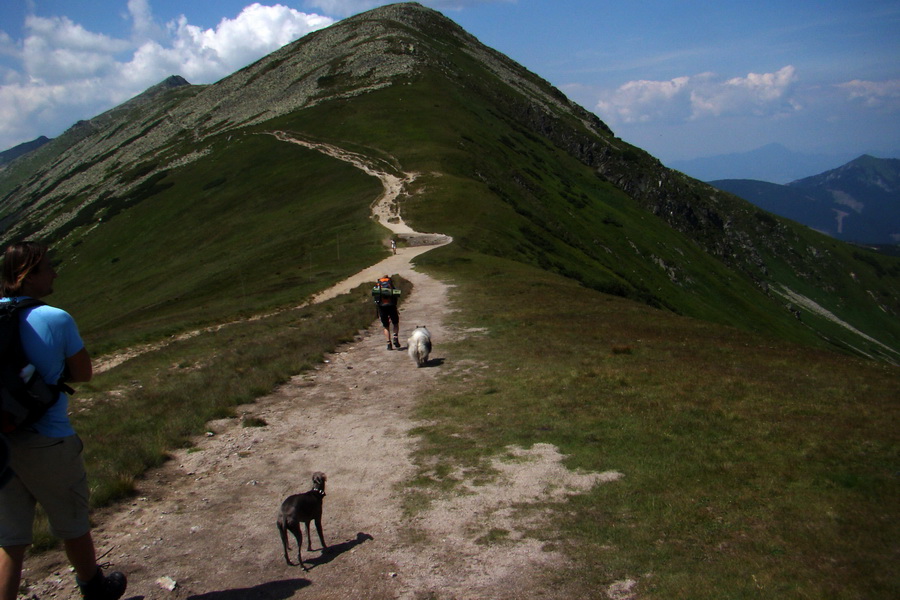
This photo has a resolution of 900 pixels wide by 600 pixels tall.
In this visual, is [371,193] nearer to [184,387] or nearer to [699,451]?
[184,387]

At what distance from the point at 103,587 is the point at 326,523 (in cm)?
304

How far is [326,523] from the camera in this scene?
29.1 ft

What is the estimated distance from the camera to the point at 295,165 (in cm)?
9338

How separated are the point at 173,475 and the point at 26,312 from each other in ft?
19.5

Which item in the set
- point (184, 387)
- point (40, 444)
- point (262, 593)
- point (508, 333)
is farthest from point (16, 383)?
point (508, 333)

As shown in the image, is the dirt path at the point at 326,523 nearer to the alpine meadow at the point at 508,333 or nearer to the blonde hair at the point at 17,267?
the alpine meadow at the point at 508,333

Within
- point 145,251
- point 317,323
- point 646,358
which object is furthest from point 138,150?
point 646,358

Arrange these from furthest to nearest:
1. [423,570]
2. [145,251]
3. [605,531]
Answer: [145,251]
[605,531]
[423,570]

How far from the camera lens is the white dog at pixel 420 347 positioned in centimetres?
1795

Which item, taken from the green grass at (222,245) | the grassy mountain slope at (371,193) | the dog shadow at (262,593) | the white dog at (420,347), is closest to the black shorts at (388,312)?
the white dog at (420,347)

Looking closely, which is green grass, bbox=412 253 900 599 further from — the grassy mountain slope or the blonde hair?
the grassy mountain slope

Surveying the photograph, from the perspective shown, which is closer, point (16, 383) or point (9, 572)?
point (16, 383)

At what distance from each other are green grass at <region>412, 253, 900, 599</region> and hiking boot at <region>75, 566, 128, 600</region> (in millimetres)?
4309

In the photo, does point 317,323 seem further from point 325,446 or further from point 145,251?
point 145,251
